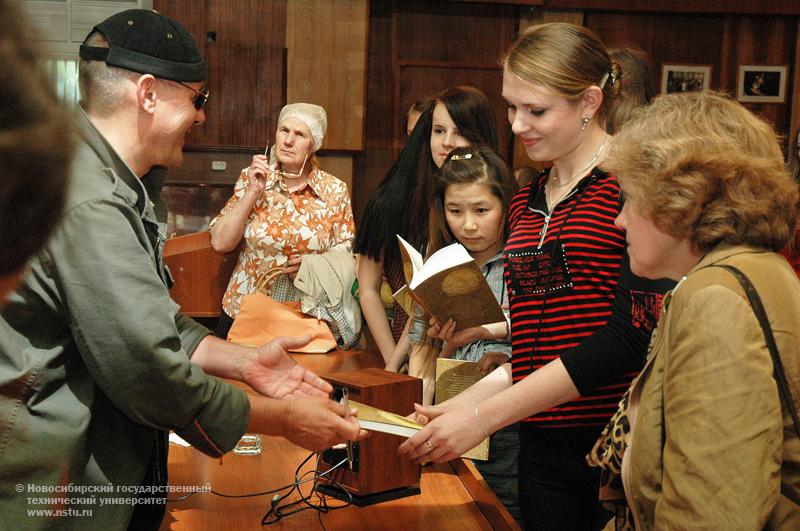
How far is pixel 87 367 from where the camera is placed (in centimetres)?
158

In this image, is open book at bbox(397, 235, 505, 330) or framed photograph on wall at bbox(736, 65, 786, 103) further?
framed photograph on wall at bbox(736, 65, 786, 103)

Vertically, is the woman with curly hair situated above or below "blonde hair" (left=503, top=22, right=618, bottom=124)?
below

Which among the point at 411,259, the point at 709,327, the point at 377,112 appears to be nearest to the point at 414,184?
the point at 411,259

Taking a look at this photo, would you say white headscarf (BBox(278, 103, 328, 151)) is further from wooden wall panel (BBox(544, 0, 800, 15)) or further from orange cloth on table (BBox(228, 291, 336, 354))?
wooden wall panel (BBox(544, 0, 800, 15))

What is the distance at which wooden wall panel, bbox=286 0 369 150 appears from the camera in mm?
6504

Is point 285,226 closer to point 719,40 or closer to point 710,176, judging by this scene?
point 710,176

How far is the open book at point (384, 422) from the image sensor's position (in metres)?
2.03

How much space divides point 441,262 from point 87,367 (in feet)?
3.56

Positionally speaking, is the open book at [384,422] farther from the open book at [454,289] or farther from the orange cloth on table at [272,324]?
the orange cloth on table at [272,324]

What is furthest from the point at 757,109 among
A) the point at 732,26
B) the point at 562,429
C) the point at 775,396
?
the point at 775,396

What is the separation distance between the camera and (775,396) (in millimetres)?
1284

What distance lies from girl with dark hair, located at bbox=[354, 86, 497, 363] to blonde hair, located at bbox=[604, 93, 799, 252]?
185 centimetres

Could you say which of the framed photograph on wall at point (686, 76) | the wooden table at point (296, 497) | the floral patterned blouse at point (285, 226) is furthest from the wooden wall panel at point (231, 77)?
the wooden table at point (296, 497)

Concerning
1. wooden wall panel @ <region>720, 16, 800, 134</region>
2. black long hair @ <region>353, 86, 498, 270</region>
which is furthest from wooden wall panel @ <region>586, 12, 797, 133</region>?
black long hair @ <region>353, 86, 498, 270</region>
